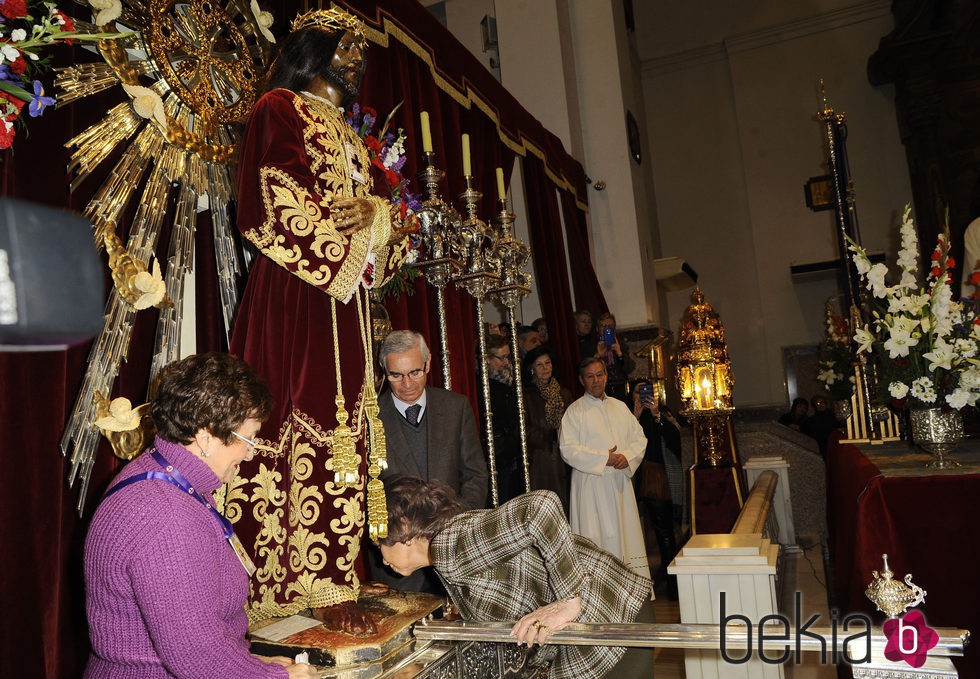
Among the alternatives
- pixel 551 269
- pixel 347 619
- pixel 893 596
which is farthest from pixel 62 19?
pixel 551 269

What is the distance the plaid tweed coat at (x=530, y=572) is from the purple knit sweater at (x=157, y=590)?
27.3 inches

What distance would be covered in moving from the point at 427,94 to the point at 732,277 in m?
9.15

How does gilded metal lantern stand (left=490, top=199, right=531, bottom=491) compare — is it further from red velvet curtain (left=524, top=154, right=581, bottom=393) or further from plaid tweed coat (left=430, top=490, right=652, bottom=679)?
red velvet curtain (left=524, top=154, right=581, bottom=393)

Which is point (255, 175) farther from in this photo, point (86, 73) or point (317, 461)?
point (317, 461)

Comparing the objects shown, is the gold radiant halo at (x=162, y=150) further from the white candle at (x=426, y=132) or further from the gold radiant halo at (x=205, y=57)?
the white candle at (x=426, y=132)

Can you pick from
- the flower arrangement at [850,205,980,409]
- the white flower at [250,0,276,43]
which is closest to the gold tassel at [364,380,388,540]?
→ the white flower at [250,0,276,43]

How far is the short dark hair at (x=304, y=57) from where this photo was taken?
260 centimetres

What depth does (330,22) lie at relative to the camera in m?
2.59

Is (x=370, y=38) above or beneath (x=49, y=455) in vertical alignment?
above

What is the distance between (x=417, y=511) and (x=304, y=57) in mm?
1530

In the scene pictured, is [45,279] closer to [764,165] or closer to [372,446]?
[372,446]

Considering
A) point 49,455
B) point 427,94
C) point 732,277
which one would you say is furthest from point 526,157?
point 732,277

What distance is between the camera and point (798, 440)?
8.99m

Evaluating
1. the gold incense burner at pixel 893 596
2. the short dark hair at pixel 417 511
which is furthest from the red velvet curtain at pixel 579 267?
the gold incense burner at pixel 893 596
